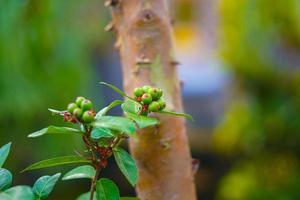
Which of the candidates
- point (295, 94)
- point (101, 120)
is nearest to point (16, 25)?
point (295, 94)

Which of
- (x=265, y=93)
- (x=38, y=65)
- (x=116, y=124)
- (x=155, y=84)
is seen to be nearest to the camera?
(x=116, y=124)

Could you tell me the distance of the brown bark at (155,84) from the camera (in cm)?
58

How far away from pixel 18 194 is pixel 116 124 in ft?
0.31

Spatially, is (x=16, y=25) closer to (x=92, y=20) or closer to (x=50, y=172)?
(x=50, y=172)

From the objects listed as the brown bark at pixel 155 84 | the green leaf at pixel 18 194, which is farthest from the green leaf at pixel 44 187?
the brown bark at pixel 155 84

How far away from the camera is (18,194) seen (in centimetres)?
43

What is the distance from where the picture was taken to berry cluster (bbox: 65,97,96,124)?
39 centimetres

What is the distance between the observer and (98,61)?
10.0 ft

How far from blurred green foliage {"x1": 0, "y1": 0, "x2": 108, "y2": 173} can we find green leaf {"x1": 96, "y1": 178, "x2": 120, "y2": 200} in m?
1.09

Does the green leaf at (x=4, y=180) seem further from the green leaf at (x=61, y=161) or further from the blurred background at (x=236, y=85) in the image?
the blurred background at (x=236, y=85)

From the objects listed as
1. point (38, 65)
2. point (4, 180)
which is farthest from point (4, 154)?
point (38, 65)

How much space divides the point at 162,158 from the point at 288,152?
1.29 metres

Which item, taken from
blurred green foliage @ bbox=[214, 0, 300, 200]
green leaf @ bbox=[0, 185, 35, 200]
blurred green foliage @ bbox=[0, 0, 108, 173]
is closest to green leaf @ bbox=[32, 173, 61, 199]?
green leaf @ bbox=[0, 185, 35, 200]

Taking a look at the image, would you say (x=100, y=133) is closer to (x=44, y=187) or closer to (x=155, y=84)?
(x=44, y=187)
